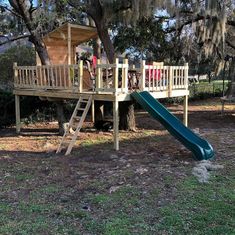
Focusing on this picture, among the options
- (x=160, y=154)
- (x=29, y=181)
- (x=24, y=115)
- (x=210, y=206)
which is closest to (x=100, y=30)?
(x=24, y=115)

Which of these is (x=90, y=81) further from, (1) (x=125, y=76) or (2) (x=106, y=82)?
(1) (x=125, y=76)

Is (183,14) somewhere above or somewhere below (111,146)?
above

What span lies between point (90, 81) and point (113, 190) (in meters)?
4.65

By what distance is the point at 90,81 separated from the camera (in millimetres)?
9172

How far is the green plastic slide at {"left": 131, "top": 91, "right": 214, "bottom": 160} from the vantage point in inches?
260

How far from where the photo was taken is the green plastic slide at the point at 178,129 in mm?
6609

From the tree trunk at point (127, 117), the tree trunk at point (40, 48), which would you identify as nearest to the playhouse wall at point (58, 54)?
the tree trunk at point (40, 48)

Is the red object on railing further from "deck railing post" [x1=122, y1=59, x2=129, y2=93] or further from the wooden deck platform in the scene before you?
"deck railing post" [x1=122, y1=59, x2=129, y2=93]

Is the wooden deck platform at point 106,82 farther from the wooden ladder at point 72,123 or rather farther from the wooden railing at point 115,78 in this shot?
the wooden ladder at point 72,123

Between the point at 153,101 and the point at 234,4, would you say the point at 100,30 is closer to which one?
the point at 153,101

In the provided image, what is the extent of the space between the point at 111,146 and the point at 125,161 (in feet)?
4.62

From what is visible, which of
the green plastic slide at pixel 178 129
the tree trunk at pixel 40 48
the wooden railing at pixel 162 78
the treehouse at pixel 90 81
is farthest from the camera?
the tree trunk at pixel 40 48

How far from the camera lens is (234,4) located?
12.1 m

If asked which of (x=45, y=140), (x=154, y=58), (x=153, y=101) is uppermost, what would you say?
(x=154, y=58)
